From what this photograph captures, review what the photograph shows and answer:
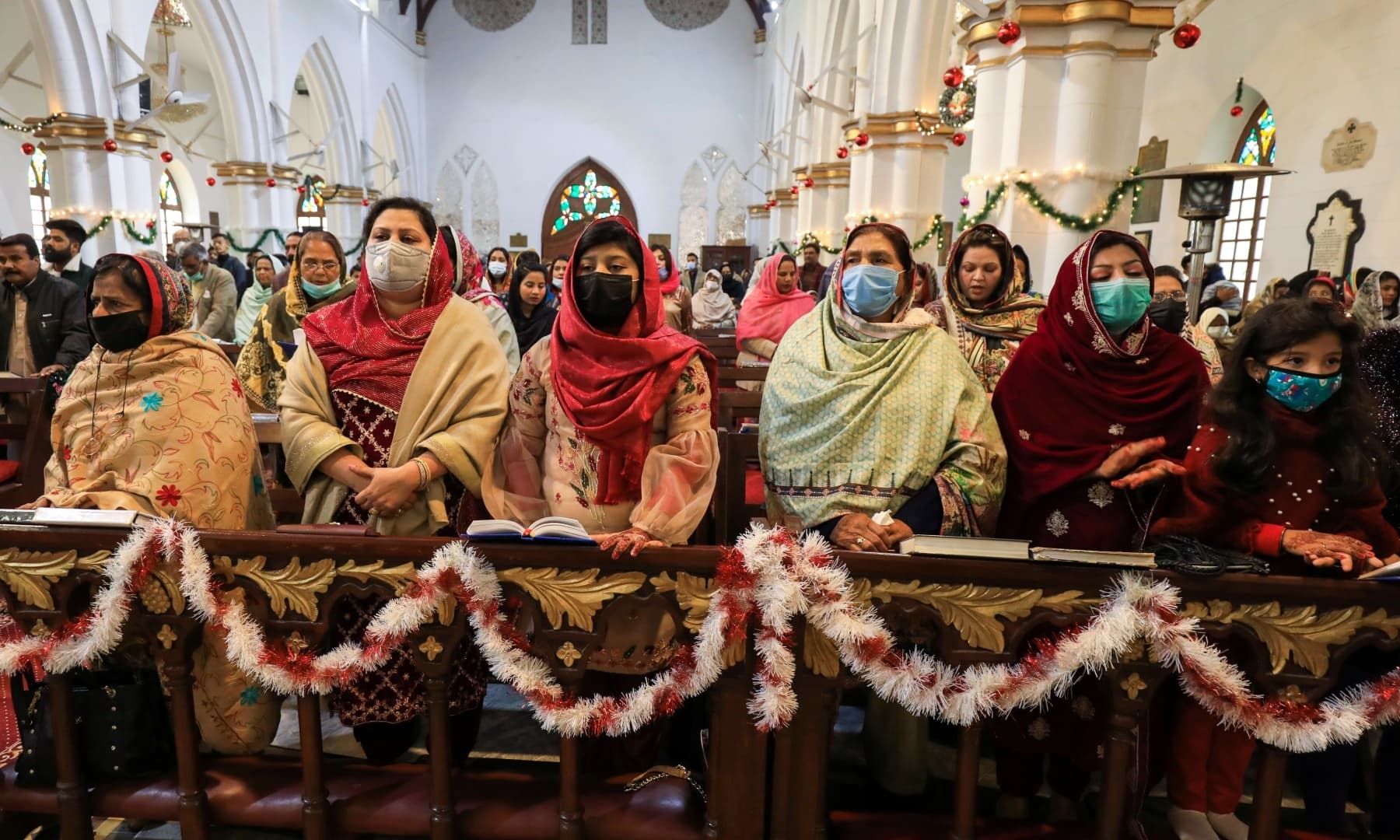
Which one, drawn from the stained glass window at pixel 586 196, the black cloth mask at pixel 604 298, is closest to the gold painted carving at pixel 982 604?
the black cloth mask at pixel 604 298

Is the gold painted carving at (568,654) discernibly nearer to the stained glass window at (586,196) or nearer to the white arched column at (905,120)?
the white arched column at (905,120)

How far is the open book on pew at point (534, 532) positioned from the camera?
5.15ft

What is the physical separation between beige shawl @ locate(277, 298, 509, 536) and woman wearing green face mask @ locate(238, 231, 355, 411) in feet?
3.92

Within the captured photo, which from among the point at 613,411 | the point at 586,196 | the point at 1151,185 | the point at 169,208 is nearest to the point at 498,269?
the point at 613,411

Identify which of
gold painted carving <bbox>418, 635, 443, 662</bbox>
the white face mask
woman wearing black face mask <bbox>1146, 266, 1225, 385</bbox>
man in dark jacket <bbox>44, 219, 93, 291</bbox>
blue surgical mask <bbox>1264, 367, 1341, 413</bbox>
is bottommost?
gold painted carving <bbox>418, 635, 443, 662</bbox>

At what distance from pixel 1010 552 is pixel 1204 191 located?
374cm

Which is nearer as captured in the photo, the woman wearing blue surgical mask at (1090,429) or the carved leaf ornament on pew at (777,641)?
the carved leaf ornament on pew at (777,641)

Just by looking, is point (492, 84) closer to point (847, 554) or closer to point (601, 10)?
point (601, 10)

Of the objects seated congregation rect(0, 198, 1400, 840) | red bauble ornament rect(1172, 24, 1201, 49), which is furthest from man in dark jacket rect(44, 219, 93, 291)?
red bauble ornament rect(1172, 24, 1201, 49)

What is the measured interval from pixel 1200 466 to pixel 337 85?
1768 centimetres

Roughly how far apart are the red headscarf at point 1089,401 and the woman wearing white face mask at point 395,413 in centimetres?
137

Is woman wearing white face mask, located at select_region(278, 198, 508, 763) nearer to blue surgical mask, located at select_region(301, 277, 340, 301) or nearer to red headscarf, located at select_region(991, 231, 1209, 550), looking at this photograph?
blue surgical mask, located at select_region(301, 277, 340, 301)

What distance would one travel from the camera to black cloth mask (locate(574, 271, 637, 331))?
1895 millimetres

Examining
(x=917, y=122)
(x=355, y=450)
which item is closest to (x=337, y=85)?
(x=917, y=122)
